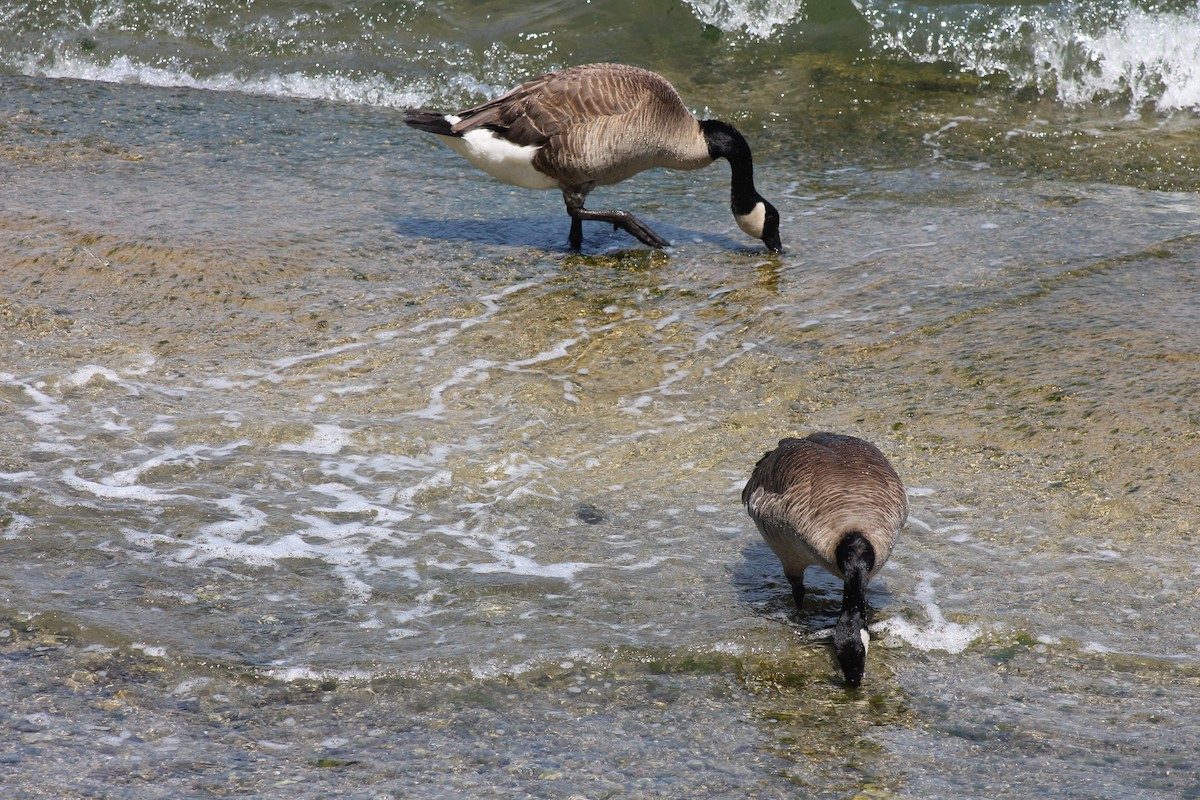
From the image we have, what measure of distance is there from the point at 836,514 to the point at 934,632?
1.97 feet

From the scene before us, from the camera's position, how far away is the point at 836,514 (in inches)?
159

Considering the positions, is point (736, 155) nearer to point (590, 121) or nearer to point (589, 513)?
point (590, 121)

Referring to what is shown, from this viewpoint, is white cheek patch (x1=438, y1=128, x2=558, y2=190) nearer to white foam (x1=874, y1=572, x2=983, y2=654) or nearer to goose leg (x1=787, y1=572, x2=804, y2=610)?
goose leg (x1=787, y1=572, x2=804, y2=610)

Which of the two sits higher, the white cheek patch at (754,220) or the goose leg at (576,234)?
the white cheek patch at (754,220)

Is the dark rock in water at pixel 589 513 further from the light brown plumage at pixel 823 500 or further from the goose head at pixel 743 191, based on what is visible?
the goose head at pixel 743 191

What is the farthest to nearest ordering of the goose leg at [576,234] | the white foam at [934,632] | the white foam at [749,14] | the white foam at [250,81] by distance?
1. the white foam at [749,14]
2. the white foam at [250,81]
3. the goose leg at [576,234]
4. the white foam at [934,632]

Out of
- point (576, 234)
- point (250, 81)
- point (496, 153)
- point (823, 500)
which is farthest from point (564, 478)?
point (250, 81)

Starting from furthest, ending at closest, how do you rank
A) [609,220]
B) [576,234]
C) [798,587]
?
[576,234]
[609,220]
[798,587]

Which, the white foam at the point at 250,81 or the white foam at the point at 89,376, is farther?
the white foam at the point at 250,81

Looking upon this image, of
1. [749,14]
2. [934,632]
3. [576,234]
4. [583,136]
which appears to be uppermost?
[749,14]

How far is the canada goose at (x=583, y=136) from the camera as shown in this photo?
8195mm

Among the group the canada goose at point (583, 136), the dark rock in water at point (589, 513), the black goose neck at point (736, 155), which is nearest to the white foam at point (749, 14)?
the black goose neck at point (736, 155)

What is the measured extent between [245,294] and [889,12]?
9.38 meters

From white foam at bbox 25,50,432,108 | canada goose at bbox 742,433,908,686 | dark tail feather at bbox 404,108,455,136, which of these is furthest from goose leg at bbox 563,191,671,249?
white foam at bbox 25,50,432,108
